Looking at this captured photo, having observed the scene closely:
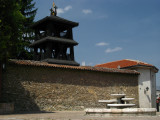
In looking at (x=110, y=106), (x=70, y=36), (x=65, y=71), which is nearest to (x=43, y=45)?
(x=70, y=36)

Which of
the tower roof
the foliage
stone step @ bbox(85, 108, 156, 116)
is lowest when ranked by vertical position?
stone step @ bbox(85, 108, 156, 116)

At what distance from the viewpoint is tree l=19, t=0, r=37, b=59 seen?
31597 mm

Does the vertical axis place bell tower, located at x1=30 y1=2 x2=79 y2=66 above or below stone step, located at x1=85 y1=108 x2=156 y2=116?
above

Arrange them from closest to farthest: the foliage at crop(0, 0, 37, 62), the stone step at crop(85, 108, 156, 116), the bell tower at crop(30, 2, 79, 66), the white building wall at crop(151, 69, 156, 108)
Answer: the stone step at crop(85, 108, 156, 116)
the foliage at crop(0, 0, 37, 62)
the bell tower at crop(30, 2, 79, 66)
the white building wall at crop(151, 69, 156, 108)

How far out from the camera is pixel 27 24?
107 feet

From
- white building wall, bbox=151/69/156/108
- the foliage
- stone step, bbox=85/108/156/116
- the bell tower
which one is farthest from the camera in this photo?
white building wall, bbox=151/69/156/108

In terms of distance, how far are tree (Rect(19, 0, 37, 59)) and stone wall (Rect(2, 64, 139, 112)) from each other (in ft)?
40.0

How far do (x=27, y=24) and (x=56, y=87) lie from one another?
15.4m

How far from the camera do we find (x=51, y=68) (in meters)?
19.8

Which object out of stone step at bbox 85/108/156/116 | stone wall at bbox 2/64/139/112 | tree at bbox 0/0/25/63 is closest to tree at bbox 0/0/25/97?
tree at bbox 0/0/25/63

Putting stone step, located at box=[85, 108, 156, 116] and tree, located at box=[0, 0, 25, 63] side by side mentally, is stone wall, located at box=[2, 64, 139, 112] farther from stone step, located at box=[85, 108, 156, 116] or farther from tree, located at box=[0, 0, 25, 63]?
stone step, located at box=[85, 108, 156, 116]

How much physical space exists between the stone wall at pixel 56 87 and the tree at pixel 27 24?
12.2m

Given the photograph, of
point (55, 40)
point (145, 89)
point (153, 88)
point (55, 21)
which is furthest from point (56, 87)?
point (153, 88)

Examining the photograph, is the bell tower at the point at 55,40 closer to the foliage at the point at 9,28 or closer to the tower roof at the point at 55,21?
the tower roof at the point at 55,21
